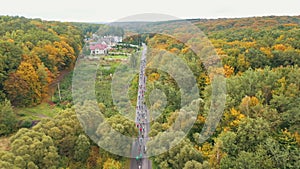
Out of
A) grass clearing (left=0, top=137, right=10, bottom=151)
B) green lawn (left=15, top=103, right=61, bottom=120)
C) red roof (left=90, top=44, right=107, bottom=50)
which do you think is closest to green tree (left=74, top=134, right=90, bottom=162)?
grass clearing (left=0, top=137, right=10, bottom=151)

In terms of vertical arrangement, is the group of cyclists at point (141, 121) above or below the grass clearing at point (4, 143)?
above

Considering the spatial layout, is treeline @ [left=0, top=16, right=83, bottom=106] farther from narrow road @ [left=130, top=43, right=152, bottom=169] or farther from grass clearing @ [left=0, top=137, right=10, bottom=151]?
narrow road @ [left=130, top=43, right=152, bottom=169]

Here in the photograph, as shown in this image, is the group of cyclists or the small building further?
the small building

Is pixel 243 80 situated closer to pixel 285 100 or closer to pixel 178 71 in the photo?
pixel 285 100

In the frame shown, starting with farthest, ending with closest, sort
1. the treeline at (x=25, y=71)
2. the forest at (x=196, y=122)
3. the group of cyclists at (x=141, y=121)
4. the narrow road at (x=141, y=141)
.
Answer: the treeline at (x=25, y=71) → the group of cyclists at (x=141, y=121) → the narrow road at (x=141, y=141) → the forest at (x=196, y=122)

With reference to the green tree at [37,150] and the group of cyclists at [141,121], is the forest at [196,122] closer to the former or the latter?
the green tree at [37,150]

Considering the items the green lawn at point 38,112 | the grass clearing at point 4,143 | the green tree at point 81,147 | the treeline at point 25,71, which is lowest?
the grass clearing at point 4,143

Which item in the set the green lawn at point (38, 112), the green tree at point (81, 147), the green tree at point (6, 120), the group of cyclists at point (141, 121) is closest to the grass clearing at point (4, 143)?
the green tree at point (6, 120)

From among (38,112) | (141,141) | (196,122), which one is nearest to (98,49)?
(38,112)
